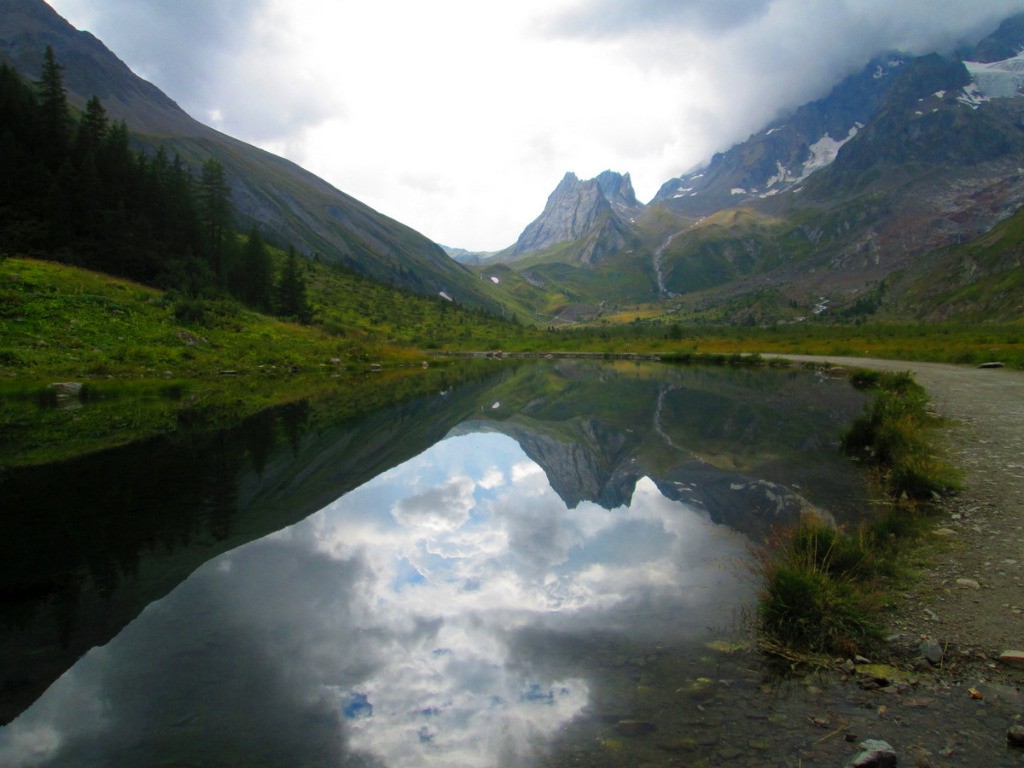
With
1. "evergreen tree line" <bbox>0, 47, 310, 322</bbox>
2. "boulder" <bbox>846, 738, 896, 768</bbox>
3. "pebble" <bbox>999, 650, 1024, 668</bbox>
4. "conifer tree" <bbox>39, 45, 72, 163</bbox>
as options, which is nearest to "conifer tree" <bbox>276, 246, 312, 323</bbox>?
"evergreen tree line" <bbox>0, 47, 310, 322</bbox>

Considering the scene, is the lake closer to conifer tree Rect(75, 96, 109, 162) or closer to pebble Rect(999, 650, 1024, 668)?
pebble Rect(999, 650, 1024, 668)

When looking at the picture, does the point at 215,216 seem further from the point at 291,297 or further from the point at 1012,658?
the point at 1012,658

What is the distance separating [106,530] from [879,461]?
22306 millimetres

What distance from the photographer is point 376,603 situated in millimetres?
9820

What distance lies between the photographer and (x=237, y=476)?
17.2 metres

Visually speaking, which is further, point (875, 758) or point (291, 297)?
point (291, 297)

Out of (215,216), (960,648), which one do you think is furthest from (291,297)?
(960,648)

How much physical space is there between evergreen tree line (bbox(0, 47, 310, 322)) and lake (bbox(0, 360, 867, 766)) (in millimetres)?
46797

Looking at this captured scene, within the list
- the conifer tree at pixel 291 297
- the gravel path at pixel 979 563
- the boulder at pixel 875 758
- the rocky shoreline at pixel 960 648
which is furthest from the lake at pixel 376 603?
the conifer tree at pixel 291 297

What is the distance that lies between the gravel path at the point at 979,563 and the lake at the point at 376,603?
2324 millimetres

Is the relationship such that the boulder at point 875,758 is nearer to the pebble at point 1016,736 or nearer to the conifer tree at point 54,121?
the pebble at point 1016,736

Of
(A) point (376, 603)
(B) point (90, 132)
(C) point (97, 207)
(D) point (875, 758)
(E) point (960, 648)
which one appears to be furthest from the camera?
(B) point (90, 132)

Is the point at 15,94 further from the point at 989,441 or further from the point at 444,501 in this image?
the point at 989,441

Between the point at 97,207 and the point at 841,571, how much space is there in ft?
235
